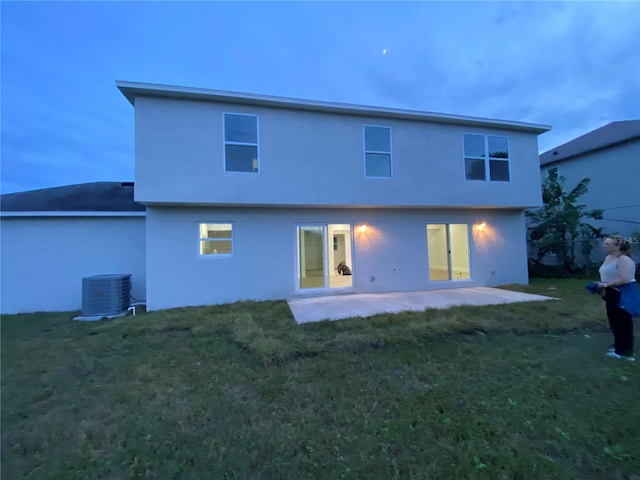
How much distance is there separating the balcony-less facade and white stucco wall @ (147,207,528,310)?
0.03 meters

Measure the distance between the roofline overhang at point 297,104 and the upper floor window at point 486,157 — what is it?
417mm

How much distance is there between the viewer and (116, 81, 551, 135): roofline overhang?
257 inches

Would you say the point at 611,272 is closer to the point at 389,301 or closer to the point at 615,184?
the point at 389,301

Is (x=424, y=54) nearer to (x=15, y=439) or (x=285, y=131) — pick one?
(x=285, y=131)

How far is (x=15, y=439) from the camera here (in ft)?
7.68

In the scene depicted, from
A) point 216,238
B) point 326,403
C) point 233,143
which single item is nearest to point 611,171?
point 233,143

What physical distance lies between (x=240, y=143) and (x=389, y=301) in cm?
554

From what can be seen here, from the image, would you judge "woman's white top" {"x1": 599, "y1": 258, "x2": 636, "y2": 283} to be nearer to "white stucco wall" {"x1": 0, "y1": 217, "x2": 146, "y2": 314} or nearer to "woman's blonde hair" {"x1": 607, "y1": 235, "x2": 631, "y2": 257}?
"woman's blonde hair" {"x1": 607, "y1": 235, "x2": 631, "y2": 257}

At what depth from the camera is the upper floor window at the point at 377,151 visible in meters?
8.16

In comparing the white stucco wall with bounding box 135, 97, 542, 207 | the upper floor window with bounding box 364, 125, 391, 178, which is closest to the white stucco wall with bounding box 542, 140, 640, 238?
the white stucco wall with bounding box 135, 97, 542, 207

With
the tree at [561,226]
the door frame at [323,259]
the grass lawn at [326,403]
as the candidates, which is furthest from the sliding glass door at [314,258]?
the tree at [561,226]

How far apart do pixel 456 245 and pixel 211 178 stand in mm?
7829

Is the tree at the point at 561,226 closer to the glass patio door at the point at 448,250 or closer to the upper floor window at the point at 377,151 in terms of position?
the glass patio door at the point at 448,250

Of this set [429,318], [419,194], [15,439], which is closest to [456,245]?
[419,194]
